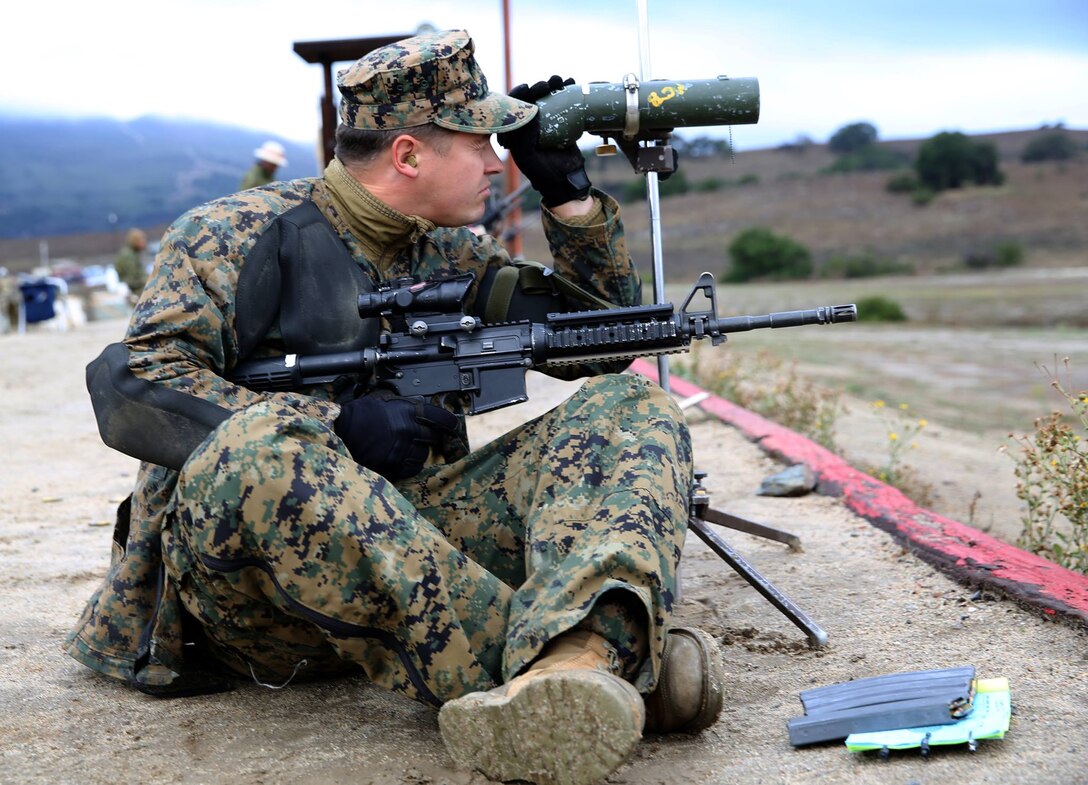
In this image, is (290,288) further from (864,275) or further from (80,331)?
(864,275)

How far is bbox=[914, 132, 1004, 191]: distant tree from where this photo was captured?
158 ft

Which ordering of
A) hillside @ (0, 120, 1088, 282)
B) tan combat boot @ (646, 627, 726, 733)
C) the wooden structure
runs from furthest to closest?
hillside @ (0, 120, 1088, 282) → the wooden structure → tan combat boot @ (646, 627, 726, 733)

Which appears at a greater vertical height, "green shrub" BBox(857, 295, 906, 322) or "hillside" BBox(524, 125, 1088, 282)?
"hillside" BBox(524, 125, 1088, 282)

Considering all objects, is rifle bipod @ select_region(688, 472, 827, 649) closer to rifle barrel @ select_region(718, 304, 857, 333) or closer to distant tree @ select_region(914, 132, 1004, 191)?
rifle barrel @ select_region(718, 304, 857, 333)

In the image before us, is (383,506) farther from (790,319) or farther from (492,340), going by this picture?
(790,319)

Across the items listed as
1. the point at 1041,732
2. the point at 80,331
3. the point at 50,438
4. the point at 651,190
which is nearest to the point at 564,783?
the point at 1041,732

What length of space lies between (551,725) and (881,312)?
705 inches

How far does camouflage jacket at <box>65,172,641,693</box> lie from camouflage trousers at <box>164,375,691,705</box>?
168 millimetres

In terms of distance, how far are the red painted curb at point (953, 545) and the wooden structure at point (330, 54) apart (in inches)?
205

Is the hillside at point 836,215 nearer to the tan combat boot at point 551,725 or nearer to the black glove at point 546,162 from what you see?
the black glove at point 546,162

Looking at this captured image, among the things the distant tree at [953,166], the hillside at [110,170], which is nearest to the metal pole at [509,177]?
the distant tree at [953,166]

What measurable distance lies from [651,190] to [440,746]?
1593 millimetres

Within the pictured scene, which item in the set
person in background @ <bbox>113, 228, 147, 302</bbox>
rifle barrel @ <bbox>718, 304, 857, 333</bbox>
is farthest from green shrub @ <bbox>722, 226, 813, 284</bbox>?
rifle barrel @ <bbox>718, 304, 857, 333</bbox>

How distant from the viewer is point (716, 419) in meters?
6.68
